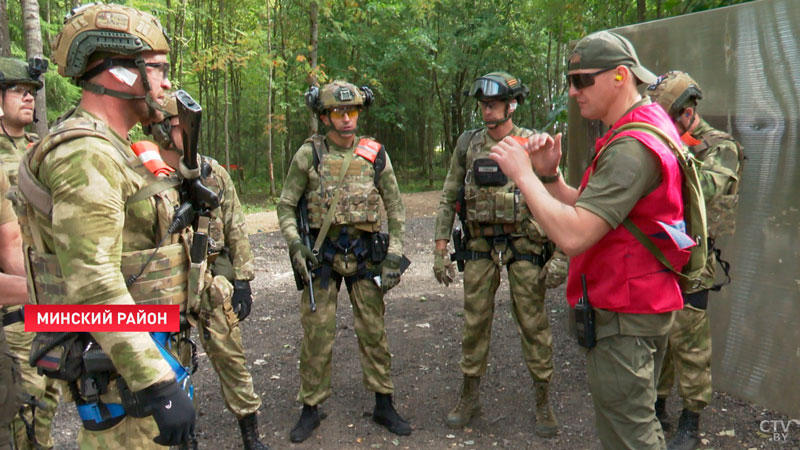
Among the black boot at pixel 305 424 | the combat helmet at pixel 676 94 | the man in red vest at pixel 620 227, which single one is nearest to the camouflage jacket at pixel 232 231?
the black boot at pixel 305 424

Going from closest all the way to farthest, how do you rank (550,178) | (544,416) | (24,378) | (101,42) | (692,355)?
(101,42) → (550,178) → (24,378) → (692,355) → (544,416)

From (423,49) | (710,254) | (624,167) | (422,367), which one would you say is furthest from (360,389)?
(423,49)

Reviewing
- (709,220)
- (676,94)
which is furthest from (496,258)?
(676,94)

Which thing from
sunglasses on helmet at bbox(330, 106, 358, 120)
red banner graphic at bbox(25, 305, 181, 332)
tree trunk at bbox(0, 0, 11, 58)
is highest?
tree trunk at bbox(0, 0, 11, 58)

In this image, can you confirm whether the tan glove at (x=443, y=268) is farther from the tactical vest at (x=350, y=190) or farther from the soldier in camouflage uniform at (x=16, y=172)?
the soldier in camouflage uniform at (x=16, y=172)

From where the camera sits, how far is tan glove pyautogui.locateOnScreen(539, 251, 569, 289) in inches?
159

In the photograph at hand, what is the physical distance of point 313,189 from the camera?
443 cm

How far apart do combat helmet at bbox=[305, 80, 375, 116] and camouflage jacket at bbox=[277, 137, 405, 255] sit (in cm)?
31

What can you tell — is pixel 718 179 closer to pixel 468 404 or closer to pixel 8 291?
pixel 468 404

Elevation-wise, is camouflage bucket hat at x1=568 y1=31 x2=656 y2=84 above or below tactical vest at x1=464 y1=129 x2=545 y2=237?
above

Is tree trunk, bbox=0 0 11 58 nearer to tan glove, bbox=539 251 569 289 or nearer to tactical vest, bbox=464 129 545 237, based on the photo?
tactical vest, bbox=464 129 545 237

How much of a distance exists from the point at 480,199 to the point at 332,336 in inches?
61.3

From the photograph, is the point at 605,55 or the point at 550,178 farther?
the point at 550,178

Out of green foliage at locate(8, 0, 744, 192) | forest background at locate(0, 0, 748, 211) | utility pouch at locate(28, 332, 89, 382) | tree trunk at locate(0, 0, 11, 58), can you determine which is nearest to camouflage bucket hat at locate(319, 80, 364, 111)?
utility pouch at locate(28, 332, 89, 382)
